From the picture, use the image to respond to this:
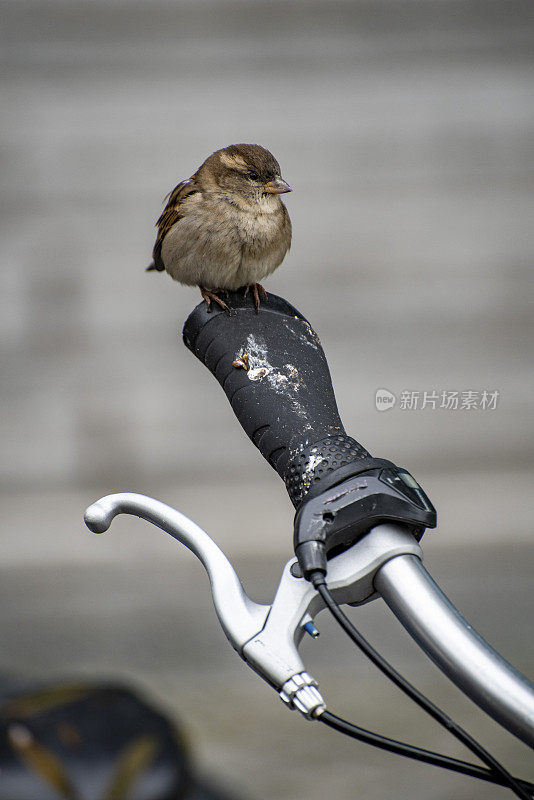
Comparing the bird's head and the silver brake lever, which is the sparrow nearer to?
the bird's head

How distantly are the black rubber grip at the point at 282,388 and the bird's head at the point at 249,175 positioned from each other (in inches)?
20.6

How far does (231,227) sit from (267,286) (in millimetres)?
1473

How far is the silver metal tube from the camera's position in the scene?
0.54 m

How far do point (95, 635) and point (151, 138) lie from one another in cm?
174

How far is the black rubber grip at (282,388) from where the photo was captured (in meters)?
0.74

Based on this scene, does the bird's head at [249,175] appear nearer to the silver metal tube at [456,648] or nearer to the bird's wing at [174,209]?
the bird's wing at [174,209]

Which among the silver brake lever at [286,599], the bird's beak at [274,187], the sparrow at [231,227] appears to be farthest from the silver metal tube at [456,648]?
the bird's beak at [274,187]

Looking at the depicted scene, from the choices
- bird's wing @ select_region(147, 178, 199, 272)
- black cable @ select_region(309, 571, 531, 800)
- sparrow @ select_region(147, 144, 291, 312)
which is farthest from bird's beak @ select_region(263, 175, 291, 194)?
black cable @ select_region(309, 571, 531, 800)

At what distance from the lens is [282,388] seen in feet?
2.73

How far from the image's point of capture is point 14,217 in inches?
109

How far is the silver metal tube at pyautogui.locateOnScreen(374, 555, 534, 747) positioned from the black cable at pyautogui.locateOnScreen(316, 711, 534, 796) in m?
0.05

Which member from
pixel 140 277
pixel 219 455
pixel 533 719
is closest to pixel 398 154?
pixel 140 277

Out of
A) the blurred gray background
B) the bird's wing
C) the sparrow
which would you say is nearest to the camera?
the sparrow

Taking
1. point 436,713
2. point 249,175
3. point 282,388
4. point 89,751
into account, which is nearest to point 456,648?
point 436,713
